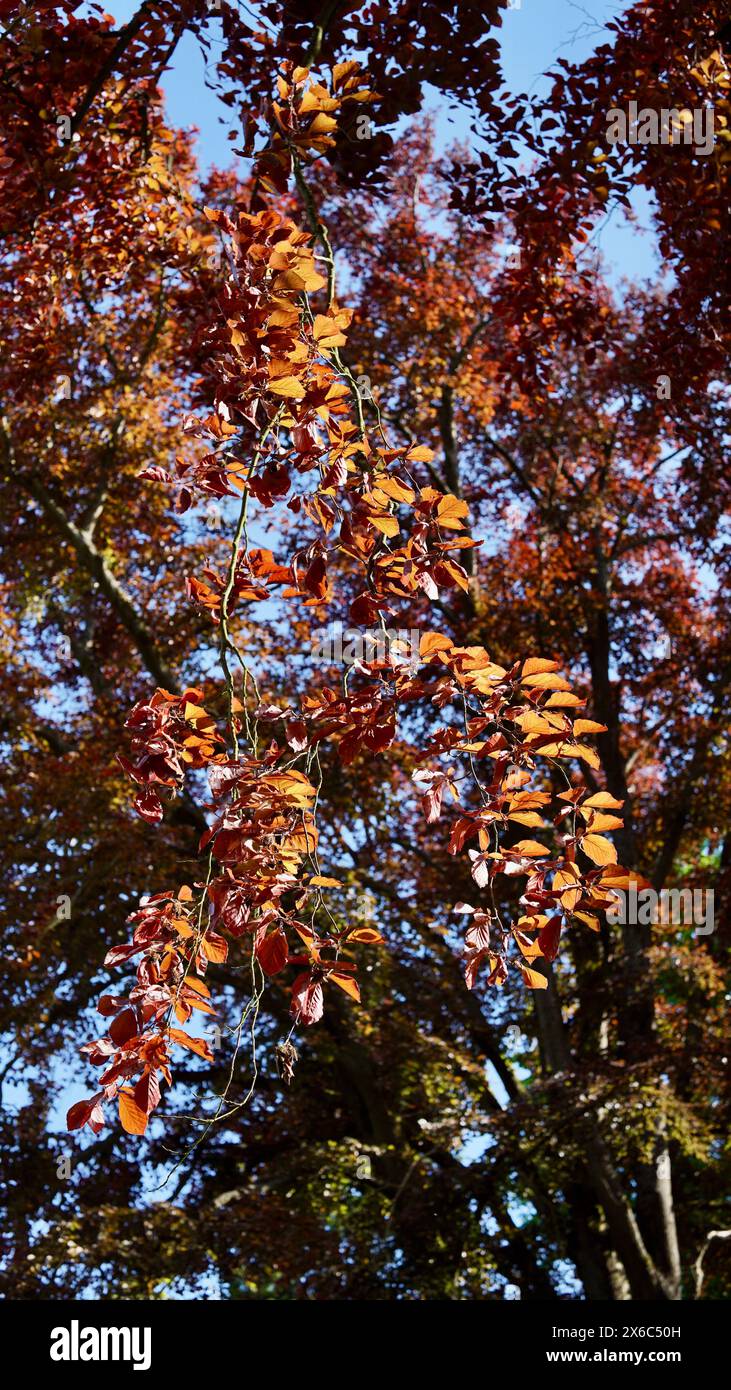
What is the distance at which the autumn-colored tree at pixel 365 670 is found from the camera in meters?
2.36

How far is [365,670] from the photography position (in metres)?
2.40

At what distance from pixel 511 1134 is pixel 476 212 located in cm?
544

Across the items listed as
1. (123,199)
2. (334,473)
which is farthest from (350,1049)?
(334,473)

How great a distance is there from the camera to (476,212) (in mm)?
5195

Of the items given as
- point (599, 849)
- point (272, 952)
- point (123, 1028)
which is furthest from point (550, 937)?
point (123, 1028)

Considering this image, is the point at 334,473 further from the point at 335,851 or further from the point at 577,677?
the point at 577,677

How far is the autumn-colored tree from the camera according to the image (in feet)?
7.73
